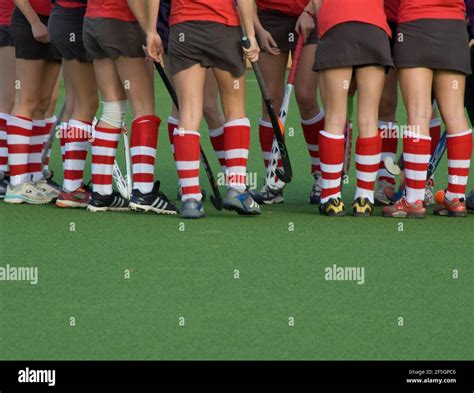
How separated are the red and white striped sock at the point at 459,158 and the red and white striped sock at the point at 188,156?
4.27ft

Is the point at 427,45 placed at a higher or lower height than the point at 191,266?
higher

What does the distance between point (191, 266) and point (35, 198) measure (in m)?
2.01

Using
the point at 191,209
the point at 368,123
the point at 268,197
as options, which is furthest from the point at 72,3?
the point at 368,123

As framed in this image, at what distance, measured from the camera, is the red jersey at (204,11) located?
652cm

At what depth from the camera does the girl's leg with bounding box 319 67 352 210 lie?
22.0 ft

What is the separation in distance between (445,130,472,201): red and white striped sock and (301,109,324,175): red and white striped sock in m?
0.91

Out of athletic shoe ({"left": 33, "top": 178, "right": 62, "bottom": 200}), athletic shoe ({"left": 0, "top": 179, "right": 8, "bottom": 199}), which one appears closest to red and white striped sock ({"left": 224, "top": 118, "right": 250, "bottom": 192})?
athletic shoe ({"left": 33, "top": 178, "right": 62, "bottom": 200})

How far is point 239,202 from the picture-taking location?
22.3ft

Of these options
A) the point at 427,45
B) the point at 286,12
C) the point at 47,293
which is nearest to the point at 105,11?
the point at 286,12

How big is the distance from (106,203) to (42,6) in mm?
1150

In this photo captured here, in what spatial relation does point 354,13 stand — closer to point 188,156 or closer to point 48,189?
point 188,156

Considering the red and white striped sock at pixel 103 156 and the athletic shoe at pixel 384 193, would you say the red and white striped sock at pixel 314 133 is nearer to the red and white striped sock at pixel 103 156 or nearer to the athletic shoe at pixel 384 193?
the athletic shoe at pixel 384 193

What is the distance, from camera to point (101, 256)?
579cm
